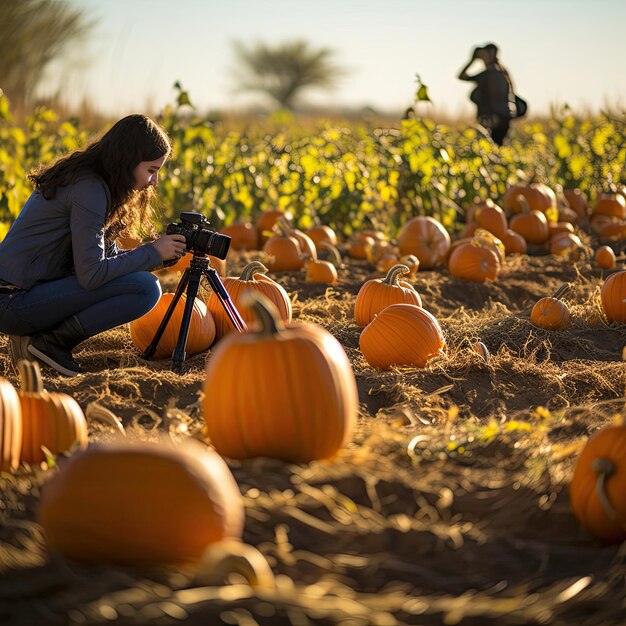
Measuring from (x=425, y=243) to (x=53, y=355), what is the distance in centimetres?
416

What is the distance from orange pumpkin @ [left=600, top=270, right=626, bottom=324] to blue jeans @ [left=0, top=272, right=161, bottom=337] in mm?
2898

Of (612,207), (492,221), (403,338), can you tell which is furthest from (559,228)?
(403,338)

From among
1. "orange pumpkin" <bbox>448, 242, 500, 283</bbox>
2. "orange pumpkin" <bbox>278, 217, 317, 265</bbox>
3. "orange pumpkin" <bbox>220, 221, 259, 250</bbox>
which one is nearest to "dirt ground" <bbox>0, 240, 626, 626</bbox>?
"orange pumpkin" <bbox>448, 242, 500, 283</bbox>


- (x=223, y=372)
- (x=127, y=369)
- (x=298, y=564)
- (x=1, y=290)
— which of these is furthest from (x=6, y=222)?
(x=298, y=564)

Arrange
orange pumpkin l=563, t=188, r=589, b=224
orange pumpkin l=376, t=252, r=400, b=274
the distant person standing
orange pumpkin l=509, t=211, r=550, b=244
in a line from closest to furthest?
orange pumpkin l=376, t=252, r=400, b=274, orange pumpkin l=509, t=211, r=550, b=244, orange pumpkin l=563, t=188, r=589, b=224, the distant person standing

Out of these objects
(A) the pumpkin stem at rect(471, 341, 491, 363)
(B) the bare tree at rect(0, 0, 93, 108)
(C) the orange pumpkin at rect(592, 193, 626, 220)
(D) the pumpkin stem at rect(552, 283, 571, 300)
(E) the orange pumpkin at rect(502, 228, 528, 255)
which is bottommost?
(A) the pumpkin stem at rect(471, 341, 491, 363)

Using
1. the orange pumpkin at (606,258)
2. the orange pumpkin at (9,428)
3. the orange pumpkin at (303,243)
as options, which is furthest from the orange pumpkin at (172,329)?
the orange pumpkin at (606,258)

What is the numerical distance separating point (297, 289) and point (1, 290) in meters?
2.74

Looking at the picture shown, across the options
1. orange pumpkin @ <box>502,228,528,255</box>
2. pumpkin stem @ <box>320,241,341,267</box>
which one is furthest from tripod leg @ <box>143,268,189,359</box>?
orange pumpkin @ <box>502,228,528,255</box>

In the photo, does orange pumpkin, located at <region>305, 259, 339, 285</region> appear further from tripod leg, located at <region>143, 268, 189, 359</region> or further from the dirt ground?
the dirt ground

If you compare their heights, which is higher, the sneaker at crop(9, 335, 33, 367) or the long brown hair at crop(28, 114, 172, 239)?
the long brown hair at crop(28, 114, 172, 239)

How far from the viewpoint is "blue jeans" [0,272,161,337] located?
508cm

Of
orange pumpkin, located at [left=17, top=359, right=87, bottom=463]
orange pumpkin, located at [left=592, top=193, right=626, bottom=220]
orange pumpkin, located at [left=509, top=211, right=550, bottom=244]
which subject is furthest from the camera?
orange pumpkin, located at [left=592, top=193, right=626, bottom=220]

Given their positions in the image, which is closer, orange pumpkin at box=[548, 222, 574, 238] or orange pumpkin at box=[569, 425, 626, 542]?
orange pumpkin at box=[569, 425, 626, 542]
